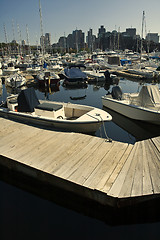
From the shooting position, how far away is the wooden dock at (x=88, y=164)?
5.20m

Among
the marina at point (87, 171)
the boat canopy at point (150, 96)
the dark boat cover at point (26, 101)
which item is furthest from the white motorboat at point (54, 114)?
the boat canopy at point (150, 96)

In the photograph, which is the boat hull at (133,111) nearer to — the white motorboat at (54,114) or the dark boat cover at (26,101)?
the white motorboat at (54,114)

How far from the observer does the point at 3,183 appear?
743 cm

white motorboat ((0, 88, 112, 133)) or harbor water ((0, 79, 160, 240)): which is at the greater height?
white motorboat ((0, 88, 112, 133))

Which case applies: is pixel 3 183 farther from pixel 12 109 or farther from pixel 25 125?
pixel 12 109

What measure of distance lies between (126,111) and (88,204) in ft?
30.2

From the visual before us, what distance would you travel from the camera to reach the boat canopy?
1220 centimetres

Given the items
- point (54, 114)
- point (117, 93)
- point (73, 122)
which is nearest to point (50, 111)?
point (54, 114)

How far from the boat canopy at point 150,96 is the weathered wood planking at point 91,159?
4.68 metres

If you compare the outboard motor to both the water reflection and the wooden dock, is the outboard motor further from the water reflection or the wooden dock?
the wooden dock

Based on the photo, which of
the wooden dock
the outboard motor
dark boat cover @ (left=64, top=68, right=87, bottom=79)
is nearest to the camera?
the wooden dock

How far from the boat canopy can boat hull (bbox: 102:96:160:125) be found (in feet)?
1.62

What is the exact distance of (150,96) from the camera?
40.4 ft

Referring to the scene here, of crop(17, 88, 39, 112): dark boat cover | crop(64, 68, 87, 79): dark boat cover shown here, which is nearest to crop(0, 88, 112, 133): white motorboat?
crop(17, 88, 39, 112): dark boat cover
